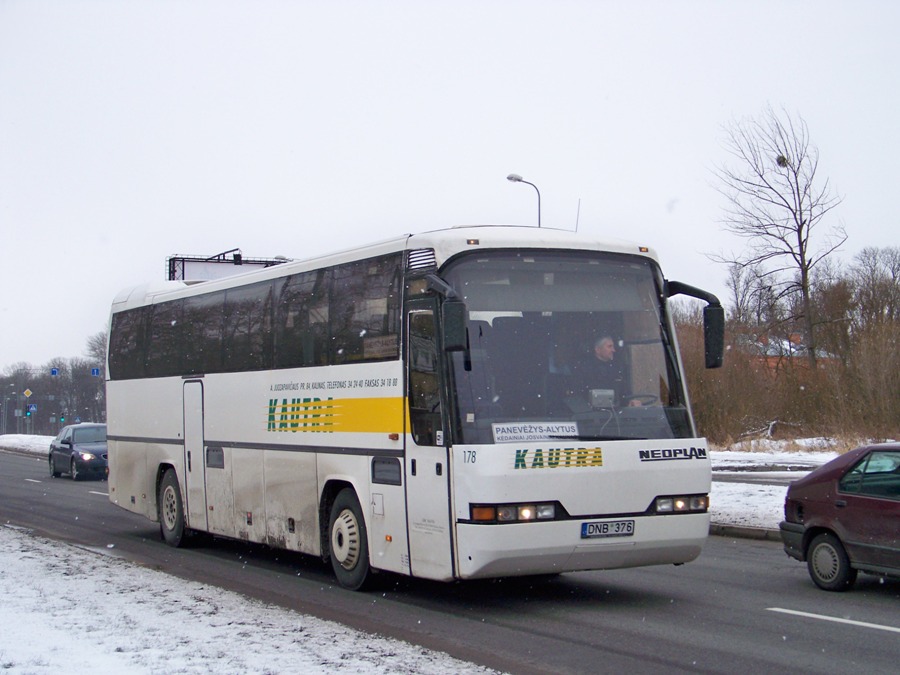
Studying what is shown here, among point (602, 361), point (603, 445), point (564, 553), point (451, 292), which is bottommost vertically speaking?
point (564, 553)

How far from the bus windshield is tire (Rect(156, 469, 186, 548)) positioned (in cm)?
758

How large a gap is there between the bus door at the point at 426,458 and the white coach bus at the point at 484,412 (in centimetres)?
2

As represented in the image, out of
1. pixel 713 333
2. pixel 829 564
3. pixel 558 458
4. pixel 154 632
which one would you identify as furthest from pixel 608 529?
pixel 154 632

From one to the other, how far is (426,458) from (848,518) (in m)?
4.23

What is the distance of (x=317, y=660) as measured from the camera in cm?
758

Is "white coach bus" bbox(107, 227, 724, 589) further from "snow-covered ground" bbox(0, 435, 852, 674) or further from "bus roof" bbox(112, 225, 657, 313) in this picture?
"snow-covered ground" bbox(0, 435, 852, 674)

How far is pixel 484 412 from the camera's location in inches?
375

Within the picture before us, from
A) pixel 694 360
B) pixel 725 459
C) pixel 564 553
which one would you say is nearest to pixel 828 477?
pixel 564 553

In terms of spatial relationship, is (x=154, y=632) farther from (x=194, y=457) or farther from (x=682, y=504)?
(x=194, y=457)

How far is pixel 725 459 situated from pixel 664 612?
80.4 ft

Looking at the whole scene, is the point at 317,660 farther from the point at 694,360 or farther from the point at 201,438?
the point at 694,360

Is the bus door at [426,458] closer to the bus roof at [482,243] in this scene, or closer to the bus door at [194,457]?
the bus roof at [482,243]

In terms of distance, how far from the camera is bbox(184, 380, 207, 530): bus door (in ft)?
49.5

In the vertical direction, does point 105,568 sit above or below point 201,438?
below
